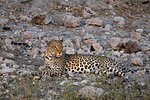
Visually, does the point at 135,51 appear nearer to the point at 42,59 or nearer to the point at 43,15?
the point at 42,59

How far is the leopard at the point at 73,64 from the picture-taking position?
8570 millimetres

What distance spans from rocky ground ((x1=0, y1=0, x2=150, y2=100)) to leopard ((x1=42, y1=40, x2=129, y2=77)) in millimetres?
301

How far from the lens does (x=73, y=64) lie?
9094 mm

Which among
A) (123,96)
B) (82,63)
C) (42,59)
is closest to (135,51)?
(82,63)

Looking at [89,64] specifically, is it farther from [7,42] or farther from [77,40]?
[7,42]

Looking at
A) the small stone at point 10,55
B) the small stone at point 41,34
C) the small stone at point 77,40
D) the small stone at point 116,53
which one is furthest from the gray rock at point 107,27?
the small stone at point 10,55

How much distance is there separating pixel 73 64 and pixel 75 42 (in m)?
2.79

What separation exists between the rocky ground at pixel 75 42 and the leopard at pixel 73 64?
30cm

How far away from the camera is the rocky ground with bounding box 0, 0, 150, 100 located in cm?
752

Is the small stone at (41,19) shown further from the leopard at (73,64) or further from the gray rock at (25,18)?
the leopard at (73,64)

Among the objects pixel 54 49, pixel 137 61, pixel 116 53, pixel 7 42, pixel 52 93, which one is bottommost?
pixel 7 42

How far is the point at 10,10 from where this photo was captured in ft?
46.9

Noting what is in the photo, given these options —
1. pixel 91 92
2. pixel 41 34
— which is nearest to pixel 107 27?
pixel 41 34

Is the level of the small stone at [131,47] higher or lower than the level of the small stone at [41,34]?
higher
